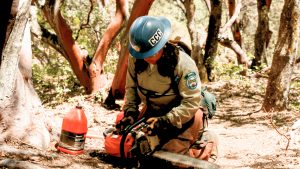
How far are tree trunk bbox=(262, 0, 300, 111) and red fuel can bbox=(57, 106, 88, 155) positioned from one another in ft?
13.5

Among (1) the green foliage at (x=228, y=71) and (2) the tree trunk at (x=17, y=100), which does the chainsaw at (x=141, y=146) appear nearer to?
(2) the tree trunk at (x=17, y=100)

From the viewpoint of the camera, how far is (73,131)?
4113mm

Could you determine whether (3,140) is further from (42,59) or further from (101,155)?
(42,59)

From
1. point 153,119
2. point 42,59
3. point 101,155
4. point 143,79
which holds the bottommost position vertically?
point 42,59

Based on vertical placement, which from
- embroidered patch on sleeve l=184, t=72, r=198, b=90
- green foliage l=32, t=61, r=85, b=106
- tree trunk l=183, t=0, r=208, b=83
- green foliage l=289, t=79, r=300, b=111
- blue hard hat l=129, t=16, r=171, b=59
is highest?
blue hard hat l=129, t=16, r=171, b=59

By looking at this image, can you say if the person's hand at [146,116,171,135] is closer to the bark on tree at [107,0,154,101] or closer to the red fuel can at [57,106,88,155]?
the red fuel can at [57,106,88,155]

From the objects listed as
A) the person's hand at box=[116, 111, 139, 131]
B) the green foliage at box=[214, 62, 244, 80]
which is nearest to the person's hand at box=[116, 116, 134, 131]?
the person's hand at box=[116, 111, 139, 131]

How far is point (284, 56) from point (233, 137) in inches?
68.0

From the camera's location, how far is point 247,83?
1066 centimetres

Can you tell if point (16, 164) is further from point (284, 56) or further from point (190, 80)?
point (284, 56)

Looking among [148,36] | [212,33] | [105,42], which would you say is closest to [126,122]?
[148,36]

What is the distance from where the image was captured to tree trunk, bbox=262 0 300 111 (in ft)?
23.0

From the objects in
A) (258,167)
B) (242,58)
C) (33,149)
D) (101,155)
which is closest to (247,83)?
(242,58)

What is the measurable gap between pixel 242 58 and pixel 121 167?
10030 mm
